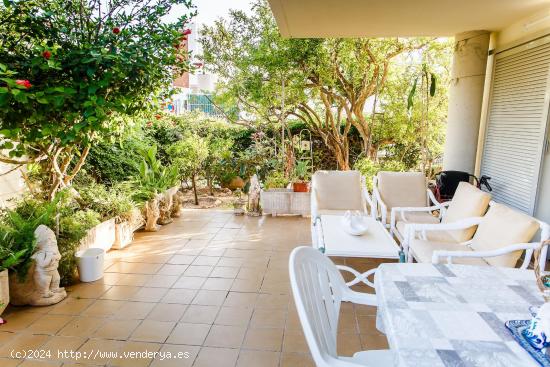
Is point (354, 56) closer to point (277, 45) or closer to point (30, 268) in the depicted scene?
point (277, 45)

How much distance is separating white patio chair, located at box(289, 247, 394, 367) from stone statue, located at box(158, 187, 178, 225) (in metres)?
3.89

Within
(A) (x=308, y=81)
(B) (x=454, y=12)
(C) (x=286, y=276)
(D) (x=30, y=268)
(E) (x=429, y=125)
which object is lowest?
(C) (x=286, y=276)

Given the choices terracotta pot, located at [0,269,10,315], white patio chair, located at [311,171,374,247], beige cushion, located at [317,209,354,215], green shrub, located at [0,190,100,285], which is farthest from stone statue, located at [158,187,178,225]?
terracotta pot, located at [0,269,10,315]

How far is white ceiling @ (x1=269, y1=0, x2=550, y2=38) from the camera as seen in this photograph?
3883 mm

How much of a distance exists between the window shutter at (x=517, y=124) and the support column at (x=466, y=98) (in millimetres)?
197

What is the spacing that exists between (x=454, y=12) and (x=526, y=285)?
137 inches

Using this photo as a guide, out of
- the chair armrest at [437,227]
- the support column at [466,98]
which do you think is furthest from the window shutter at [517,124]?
the chair armrest at [437,227]

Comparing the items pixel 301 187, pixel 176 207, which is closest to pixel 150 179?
pixel 176 207

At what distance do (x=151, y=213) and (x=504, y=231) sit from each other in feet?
13.2

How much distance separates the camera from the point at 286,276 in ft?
11.9

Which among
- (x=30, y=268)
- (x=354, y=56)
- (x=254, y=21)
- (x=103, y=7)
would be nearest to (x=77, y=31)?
(x=103, y=7)

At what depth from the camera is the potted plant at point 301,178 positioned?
5.89 metres

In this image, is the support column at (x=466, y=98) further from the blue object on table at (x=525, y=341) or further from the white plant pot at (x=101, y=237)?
the white plant pot at (x=101, y=237)

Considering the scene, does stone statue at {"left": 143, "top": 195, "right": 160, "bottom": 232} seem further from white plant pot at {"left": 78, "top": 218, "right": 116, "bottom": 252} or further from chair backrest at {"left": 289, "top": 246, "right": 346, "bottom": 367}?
chair backrest at {"left": 289, "top": 246, "right": 346, "bottom": 367}
